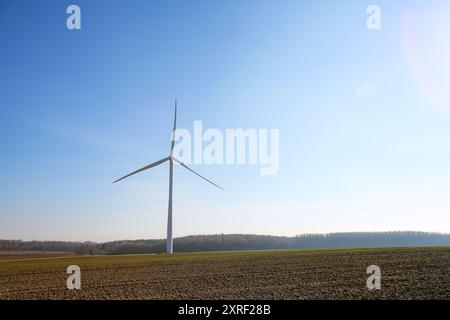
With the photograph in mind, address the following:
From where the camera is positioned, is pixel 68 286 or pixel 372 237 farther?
pixel 372 237

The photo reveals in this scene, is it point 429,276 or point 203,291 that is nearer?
point 203,291

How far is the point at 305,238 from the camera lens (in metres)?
178

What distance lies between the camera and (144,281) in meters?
31.2

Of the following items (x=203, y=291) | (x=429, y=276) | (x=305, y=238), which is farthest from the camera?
(x=305, y=238)

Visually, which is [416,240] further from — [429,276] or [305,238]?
[429,276]
